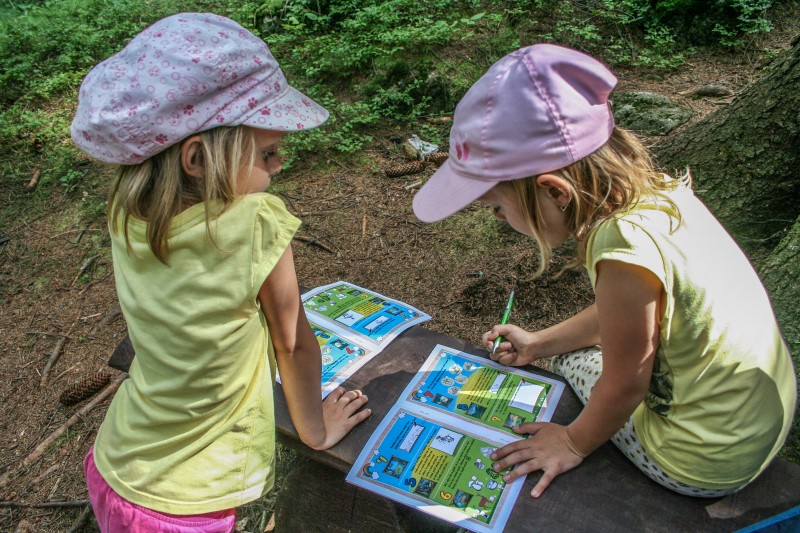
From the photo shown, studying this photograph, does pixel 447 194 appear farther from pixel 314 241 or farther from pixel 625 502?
pixel 314 241

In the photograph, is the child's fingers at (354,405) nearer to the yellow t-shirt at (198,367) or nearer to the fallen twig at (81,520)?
the yellow t-shirt at (198,367)

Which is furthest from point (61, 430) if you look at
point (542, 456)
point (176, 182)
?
point (542, 456)

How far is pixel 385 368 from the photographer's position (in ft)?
5.95

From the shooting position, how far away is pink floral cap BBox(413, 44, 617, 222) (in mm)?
1120

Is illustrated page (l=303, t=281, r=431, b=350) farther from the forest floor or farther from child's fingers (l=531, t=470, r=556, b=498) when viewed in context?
child's fingers (l=531, t=470, r=556, b=498)

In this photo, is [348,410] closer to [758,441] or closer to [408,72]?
[758,441]

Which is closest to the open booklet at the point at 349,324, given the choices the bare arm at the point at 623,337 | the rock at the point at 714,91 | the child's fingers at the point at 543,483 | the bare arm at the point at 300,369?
the bare arm at the point at 300,369

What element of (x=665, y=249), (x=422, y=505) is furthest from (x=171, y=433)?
(x=665, y=249)

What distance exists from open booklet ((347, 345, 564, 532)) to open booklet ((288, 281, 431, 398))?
0.20 metres

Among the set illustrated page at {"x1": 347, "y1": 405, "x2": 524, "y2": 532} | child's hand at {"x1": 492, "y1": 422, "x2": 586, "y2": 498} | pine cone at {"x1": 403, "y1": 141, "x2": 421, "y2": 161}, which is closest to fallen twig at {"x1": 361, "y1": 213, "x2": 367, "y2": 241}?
pine cone at {"x1": 403, "y1": 141, "x2": 421, "y2": 161}

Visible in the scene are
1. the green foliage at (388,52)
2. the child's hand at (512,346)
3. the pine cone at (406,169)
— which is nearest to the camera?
the child's hand at (512,346)

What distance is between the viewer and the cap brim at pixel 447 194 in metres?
1.22

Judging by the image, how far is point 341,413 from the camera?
5.32ft

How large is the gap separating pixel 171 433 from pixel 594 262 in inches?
43.5
